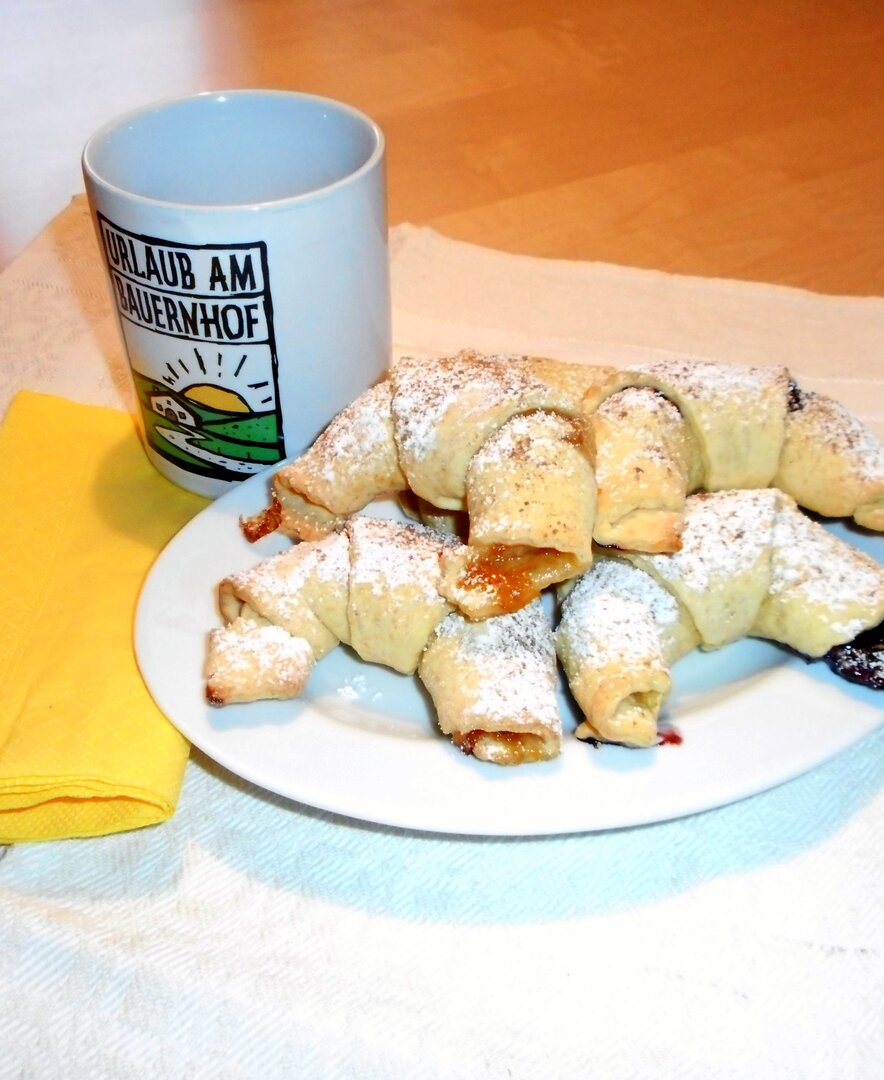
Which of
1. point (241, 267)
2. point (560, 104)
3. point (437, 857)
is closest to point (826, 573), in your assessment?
point (437, 857)

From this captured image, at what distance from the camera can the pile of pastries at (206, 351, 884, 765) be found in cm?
55

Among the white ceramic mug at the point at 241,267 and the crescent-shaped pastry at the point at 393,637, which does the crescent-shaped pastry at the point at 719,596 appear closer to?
the crescent-shaped pastry at the point at 393,637

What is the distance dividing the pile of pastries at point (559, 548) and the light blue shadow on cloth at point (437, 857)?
0.23 ft

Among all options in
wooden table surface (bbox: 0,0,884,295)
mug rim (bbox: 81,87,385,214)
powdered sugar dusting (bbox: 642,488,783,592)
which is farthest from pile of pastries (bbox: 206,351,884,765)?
wooden table surface (bbox: 0,0,884,295)

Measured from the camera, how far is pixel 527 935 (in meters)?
0.52

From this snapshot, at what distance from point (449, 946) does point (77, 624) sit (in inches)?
12.9

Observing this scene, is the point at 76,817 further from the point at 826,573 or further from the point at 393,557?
the point at 826,573

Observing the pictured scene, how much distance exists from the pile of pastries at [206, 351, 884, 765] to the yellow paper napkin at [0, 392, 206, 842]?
2.5 inches

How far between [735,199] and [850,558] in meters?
0.78

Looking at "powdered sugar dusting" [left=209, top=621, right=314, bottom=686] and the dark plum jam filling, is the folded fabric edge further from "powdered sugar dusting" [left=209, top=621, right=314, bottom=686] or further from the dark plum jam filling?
the dark plum jam filling

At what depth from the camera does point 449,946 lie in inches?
20.4

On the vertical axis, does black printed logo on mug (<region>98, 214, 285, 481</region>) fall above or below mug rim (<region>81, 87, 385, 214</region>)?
below

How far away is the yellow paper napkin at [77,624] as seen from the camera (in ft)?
1.84

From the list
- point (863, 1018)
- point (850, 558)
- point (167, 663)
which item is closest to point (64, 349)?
point (167, 663)
